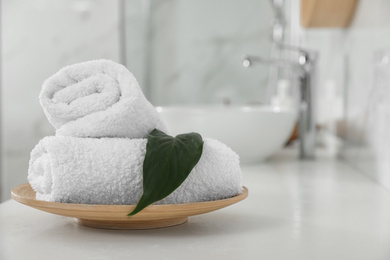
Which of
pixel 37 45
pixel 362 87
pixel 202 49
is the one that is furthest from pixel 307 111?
pixel 37 45

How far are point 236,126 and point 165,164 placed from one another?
2.19 feet

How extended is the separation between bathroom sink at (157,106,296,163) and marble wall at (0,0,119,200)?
1496 mm

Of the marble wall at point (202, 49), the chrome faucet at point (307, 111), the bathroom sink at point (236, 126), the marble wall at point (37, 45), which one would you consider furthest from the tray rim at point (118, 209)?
the marble wall at point (37, 45)

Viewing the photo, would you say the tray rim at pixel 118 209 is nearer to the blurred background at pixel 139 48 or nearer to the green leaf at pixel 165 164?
the green leaf at pixel 165 164

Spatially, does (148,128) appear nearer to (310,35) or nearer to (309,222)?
(309,222)

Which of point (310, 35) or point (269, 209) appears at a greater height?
point (310, 35)

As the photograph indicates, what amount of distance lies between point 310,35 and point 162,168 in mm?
1416

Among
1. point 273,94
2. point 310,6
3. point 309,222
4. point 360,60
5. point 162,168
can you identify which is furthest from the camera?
point 273,94

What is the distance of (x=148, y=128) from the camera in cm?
50

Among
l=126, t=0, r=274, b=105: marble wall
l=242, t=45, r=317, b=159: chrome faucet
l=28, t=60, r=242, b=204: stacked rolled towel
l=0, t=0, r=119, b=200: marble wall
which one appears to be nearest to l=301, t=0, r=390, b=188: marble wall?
l=242, t=45, r=317, b=159: chrome faucet

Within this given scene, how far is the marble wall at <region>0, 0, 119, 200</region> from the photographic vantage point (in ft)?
8.18

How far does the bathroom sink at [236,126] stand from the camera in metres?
1.08

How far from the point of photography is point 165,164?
0.44 meters

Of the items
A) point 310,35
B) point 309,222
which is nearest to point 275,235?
point 309,222
